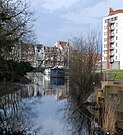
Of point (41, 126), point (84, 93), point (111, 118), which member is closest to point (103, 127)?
point (111, 118)

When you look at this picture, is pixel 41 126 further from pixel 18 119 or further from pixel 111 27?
pixel 111 27

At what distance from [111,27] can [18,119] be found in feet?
371

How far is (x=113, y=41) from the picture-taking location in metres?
127

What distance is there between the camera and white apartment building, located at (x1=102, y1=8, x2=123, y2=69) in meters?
121

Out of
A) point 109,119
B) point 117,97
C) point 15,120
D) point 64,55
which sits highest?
point 64,55

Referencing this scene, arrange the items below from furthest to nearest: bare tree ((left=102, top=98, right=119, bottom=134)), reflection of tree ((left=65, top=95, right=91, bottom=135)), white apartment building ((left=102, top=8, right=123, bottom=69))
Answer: white apartment building ((left=102, top=8, right=123, bottom=69)), reflection of tree ((left=65, top=95, right=91, bottom=135)), bare tree ((left=102, top=98, right=119, bottom=134))

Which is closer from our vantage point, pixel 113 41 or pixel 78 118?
pixel 78 118

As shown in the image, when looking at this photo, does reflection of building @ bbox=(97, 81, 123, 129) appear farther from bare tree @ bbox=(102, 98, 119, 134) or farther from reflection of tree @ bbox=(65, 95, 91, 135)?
reflection of tree @ bbox=(65, 95, 91, 135)

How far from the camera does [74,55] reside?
36.0m

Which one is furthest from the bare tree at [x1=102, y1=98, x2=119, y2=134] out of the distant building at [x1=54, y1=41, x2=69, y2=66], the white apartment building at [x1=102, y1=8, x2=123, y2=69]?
the white apartment building at [x1=102, y1=8, x2=123, y2=69]

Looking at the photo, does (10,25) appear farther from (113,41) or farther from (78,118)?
(113,41)

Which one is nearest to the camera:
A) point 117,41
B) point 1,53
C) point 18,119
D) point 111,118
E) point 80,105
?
point 111,118

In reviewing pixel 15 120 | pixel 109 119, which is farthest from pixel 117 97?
pixel 15 120

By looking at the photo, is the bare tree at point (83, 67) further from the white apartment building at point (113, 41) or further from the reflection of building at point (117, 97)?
the white apartment building at point (113, 41)
